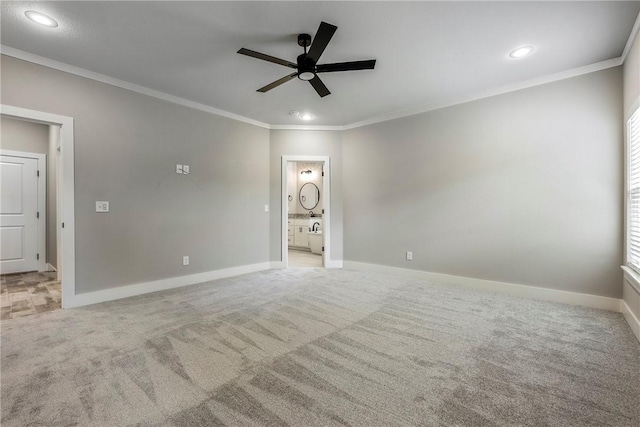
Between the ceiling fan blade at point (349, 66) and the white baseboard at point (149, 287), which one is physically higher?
the ceiling fan blade at point (349, 66)

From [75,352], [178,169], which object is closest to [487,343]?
[75,352]

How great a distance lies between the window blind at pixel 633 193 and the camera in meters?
2.53

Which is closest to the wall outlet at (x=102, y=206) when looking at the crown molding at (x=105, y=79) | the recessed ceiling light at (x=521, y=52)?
the crown molding at (x=105, y=79)

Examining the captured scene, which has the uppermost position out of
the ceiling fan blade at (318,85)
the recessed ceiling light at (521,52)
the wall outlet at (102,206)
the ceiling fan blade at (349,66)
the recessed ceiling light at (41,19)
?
the recessed ceiling light at (41,19)

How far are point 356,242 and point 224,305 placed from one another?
2657 mm

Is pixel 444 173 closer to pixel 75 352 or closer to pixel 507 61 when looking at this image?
pixel 507 61

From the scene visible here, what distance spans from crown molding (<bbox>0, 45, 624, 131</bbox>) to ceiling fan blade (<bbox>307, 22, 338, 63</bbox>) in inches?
95.2

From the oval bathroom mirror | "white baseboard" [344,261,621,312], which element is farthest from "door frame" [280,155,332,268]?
the oval bathroom mirror

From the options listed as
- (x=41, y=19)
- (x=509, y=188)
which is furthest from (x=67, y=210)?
(x=509, y=188)

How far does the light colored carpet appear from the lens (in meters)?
1.45

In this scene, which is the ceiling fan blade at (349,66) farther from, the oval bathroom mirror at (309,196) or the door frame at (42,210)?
the oval bathroom mirror at (309,196)

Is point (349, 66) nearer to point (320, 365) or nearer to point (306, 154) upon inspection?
point (320, 365)

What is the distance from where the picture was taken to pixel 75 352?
2.10 metres

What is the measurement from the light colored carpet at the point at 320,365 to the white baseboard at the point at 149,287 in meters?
0.18
